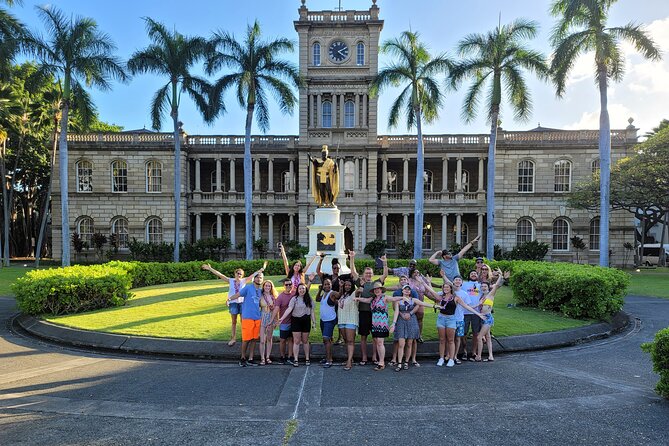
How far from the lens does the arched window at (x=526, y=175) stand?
3034 cm

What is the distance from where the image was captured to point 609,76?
1925 centimetres

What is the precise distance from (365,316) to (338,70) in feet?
90.2

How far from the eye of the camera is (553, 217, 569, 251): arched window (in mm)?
30078

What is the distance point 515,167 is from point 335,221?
21.4 meters

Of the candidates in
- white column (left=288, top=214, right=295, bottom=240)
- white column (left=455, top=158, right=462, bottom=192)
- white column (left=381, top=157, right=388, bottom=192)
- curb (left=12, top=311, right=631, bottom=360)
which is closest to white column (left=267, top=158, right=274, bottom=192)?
white column (left=288, top=214, right=295, bottom=240)

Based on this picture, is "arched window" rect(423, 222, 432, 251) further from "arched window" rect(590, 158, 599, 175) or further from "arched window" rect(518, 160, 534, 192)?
"arched window" rect(590, 158, 599, 175)

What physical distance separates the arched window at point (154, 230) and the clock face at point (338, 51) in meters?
19.4

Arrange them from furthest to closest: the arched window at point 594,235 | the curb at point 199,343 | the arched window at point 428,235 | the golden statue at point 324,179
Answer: the arched window at point 428,235 < the arched window at point 594,235 < the golden statue at point 324,179 < the curb at point 199,343

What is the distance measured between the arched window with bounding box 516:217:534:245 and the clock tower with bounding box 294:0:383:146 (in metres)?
13.5

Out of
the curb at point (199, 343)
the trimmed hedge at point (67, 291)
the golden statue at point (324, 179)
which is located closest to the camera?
the curb at point (199, 343)

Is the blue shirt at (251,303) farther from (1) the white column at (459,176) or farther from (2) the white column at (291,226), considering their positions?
(1) the white column at (459,176)

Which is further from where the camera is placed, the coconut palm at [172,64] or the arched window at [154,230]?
the arched window at [154,230]

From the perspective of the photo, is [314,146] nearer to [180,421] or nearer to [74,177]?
[74,177]

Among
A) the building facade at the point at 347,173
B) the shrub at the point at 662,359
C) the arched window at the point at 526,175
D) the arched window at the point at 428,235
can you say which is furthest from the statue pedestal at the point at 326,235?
the arched window at the point at 526,175
